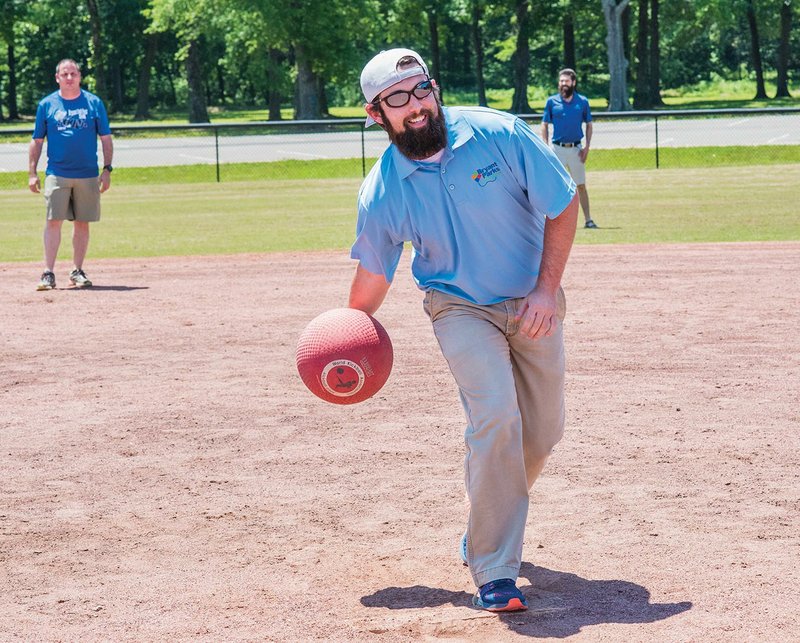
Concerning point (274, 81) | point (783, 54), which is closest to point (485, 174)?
point (274, 81)

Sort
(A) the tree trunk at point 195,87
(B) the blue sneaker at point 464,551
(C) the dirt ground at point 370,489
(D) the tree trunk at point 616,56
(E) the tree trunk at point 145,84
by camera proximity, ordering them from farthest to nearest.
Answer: (E) the tree trunk at point 145,84, (A) the tree trunk at point 195,87, (D) the tree trunk at point 616,56, (B) the blue sneaker at point 464,551, (C) the dirt ground at point 370,489

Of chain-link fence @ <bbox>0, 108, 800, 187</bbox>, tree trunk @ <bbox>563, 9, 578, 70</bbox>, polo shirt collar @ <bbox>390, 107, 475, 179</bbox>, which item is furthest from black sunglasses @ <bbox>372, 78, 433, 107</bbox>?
tree trunk @ <bbox>563, 9, 578, 70</bbox>

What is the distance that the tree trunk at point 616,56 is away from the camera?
53469 mm

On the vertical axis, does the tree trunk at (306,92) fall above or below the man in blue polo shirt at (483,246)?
above

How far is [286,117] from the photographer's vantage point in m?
64.8

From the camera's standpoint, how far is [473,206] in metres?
4.64

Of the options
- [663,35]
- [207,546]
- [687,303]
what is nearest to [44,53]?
[663,35]

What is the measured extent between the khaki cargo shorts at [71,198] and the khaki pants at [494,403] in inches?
359

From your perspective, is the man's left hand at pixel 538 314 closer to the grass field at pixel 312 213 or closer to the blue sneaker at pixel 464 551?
the blue sneaker at pixel 464 551

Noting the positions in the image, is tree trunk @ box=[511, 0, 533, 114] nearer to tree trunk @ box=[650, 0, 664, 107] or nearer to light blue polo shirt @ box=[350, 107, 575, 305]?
tree trunk @ box=[650, 0, 664, 107]

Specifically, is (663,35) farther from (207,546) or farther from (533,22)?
(207,546)

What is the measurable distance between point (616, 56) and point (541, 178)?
51.4 m

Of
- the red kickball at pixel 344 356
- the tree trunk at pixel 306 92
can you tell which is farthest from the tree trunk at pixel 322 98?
the red kickball at pixel 344 356

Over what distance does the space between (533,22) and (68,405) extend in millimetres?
56517
